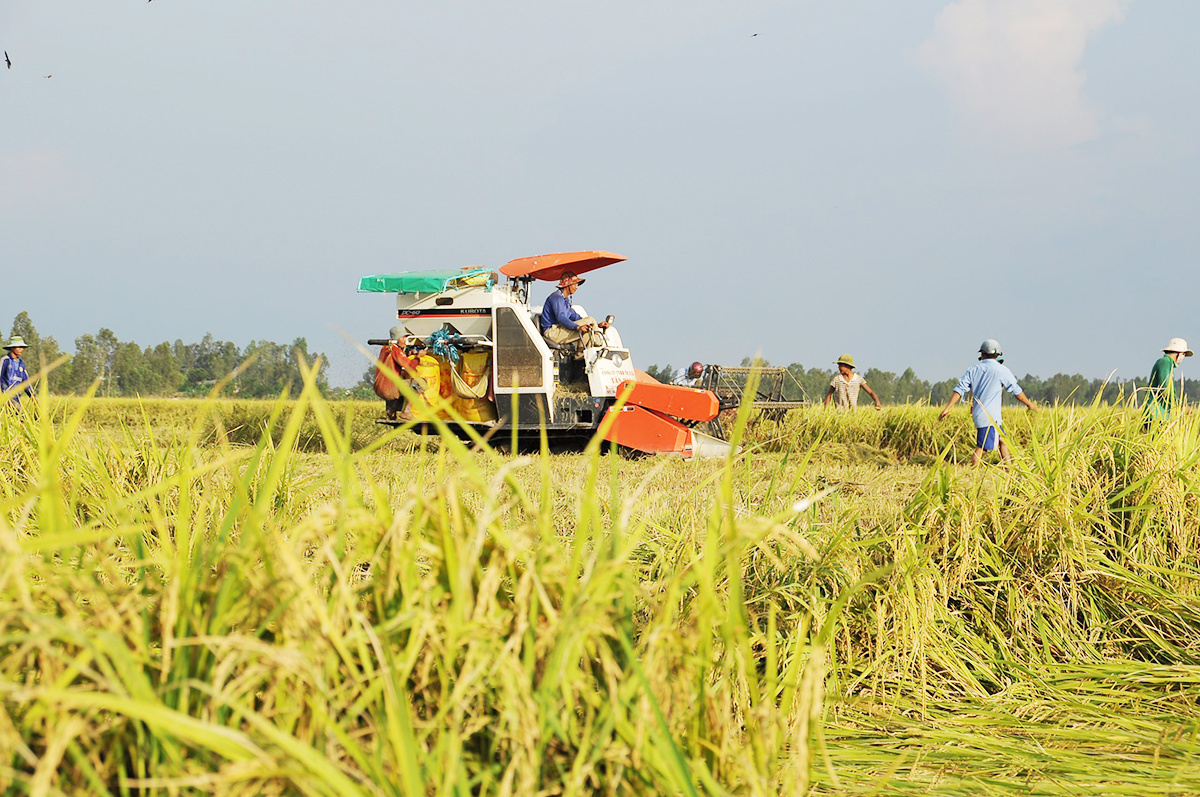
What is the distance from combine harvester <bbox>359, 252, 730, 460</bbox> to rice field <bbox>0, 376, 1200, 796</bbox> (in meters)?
4.23

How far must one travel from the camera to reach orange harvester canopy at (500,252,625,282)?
8.89 m

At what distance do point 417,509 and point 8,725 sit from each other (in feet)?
1.81

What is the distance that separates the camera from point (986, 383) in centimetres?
734

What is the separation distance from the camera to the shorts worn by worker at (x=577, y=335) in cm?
868

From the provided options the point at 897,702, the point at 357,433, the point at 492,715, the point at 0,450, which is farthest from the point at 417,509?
the point at 357,433

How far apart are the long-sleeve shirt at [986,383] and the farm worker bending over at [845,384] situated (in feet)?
12.8

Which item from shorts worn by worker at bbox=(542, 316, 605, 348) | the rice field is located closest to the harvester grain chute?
shorts worn by worker at bbox=(542, 316, 605, 348)

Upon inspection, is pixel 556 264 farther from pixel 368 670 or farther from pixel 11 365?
pixel 368 670

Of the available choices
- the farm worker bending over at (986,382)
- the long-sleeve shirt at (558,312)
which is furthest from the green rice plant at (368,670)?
the long-sleeve shirt at (558,312)

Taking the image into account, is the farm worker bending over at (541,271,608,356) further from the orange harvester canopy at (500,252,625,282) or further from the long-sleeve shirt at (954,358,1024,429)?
the long-sleeve shirt at (954,358,1024,429)

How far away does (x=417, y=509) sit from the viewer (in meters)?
1.23

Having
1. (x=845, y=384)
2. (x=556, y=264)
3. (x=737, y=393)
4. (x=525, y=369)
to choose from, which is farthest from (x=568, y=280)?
(x=845, y=384)

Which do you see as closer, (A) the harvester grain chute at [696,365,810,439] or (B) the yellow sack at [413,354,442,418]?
(B) the yellow sack at [413,354,442,418]

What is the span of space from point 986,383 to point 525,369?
4.38 meters
